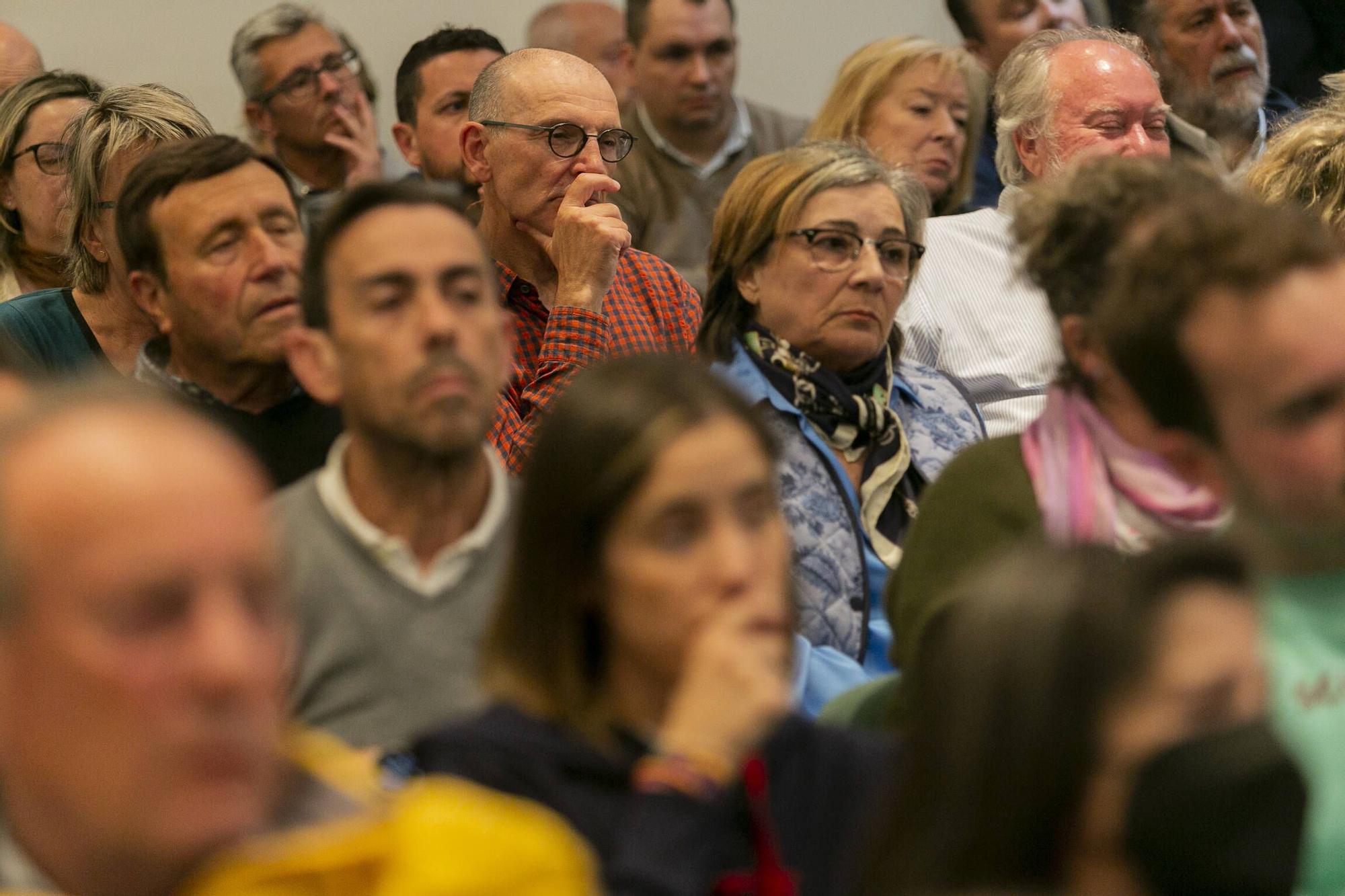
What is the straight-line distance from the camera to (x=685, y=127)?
13.0 ft

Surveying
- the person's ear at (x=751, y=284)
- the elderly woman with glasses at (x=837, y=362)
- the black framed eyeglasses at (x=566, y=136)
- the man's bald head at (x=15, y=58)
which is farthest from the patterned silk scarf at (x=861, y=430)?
the man's bald head at (x=15, y=58)

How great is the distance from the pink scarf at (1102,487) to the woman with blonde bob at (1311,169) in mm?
998

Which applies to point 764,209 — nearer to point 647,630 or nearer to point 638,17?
point 647,630

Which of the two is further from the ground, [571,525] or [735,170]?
[571,525]

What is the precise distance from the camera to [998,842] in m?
0.91

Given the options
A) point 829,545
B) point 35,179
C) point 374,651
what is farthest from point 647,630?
point 35,179

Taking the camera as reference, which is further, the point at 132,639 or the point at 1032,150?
the point at 1032,150

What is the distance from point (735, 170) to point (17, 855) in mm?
3163

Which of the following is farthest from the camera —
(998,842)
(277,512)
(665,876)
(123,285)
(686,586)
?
(123,285)

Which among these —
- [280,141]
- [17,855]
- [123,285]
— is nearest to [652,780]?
[17,855]

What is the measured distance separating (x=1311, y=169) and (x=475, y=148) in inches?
53.9

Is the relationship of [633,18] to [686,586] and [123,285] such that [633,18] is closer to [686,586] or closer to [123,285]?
[123,285]

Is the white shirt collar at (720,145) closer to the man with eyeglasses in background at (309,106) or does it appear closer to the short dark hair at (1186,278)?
the man with eyeglasses in background at (309,106)

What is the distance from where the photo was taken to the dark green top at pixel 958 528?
5.18 feet
